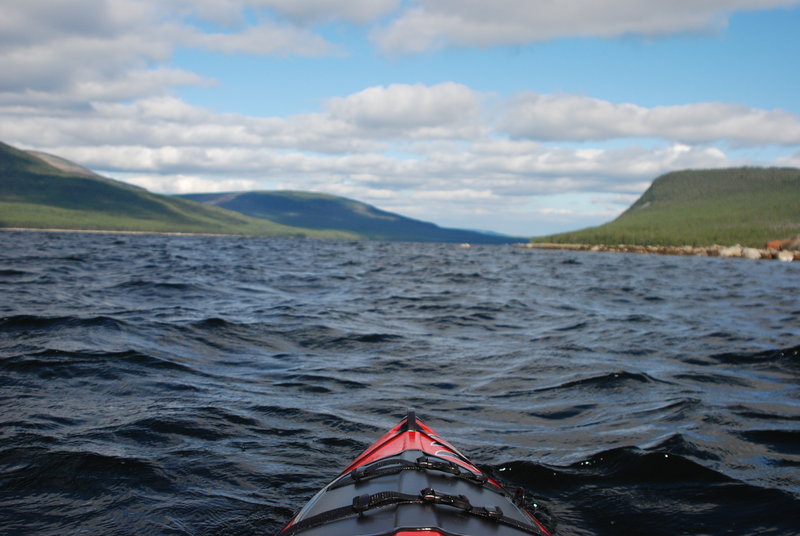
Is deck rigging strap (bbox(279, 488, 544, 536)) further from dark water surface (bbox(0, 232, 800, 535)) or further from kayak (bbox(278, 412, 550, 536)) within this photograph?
dark water surface (bbox(0, 232, 800, 535))

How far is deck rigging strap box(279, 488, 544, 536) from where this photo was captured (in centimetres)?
358

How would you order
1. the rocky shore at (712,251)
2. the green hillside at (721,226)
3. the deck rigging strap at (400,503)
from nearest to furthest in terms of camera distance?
1. the deck rigging strap at (400,503)
2. the rocky shore at (712,251)
3. the green hillside at (721,226)

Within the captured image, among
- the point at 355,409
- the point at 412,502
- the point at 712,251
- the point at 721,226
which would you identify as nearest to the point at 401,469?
the point at 412,502

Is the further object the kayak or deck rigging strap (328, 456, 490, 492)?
deck rigging strap (328, 456, 490, 492)

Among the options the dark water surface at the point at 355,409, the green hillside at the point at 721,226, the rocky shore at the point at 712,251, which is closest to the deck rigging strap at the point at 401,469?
the dark water surface at the point at 355,409

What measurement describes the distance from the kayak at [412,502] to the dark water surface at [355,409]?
1.11 meters

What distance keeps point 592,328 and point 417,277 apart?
55.0 feet

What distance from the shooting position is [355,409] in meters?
8.16

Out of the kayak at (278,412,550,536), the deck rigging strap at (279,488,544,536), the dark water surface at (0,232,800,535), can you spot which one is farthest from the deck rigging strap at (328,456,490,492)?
the dark water surface at (0,232,800,535)

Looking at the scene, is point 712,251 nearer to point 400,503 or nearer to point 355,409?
point 355,409

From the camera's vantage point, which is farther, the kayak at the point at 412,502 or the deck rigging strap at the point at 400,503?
the deck rigging strap at the point at 400,503

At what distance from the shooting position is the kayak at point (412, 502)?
3.42 metres

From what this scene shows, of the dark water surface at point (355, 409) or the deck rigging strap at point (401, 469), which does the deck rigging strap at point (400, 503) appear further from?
the dark water surface at point (355, 409)

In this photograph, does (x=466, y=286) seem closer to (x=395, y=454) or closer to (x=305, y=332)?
(x=305, y=332)
